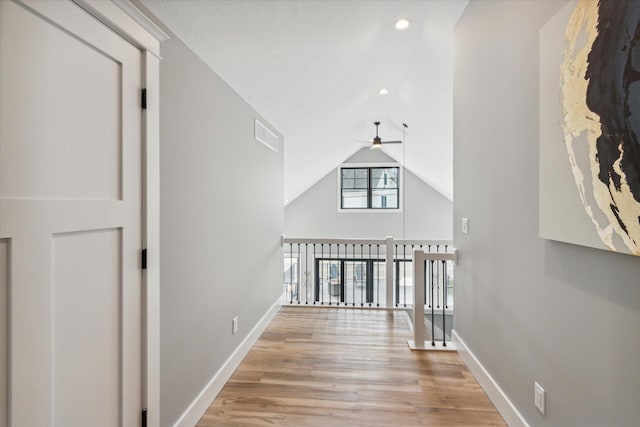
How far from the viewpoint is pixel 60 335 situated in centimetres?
118

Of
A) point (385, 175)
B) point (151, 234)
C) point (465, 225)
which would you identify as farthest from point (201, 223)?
point (385, 175)

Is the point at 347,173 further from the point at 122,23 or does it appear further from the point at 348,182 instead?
the point at 122,23

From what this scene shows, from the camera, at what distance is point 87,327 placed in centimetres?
130

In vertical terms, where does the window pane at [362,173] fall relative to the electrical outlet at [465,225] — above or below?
above

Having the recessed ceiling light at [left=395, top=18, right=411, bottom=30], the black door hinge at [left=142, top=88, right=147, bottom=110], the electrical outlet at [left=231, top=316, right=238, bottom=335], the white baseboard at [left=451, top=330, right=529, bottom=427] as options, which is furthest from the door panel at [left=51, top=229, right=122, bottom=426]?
the recessed ceiling light at [left=395, top=18, right=411, bottom=30]

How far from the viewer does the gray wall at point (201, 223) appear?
185 centimetres

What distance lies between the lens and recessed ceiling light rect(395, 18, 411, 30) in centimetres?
275

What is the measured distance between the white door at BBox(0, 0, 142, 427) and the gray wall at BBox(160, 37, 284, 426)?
270mm

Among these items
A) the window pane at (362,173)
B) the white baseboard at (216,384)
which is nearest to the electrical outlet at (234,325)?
the white baseboard at (216,384)

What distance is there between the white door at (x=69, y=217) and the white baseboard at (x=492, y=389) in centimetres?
201

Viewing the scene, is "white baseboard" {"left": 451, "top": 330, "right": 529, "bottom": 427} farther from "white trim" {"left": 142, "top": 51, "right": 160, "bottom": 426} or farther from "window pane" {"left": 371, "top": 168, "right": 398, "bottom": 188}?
"window pane" {"left": 371, "top": 168, "right": 398, "bottom": 188}

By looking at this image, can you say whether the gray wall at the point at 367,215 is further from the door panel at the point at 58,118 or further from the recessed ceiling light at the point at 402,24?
the door panel at the point at 58,118

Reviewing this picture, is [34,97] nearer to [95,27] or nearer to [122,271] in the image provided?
[95,27]

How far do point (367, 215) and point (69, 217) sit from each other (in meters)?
8.06
